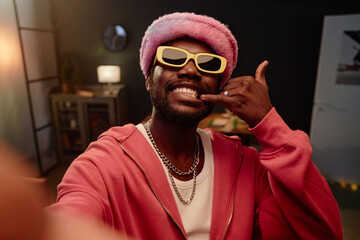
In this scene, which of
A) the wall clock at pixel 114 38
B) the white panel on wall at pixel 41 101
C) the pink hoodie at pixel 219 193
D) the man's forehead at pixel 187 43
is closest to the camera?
the pink hoodie at pixel 219 193

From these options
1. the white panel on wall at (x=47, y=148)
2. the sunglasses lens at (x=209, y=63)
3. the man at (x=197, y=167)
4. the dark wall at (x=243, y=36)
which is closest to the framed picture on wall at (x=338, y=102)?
the dark wall at (x=243, y=36)

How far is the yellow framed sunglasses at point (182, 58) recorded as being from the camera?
100 centimetres

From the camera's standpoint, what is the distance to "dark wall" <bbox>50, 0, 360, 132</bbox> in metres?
3.85

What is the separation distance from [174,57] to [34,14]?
166 inches

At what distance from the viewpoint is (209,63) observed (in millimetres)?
1024

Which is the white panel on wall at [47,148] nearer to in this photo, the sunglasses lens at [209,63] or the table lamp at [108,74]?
the table lamp at [108,74]

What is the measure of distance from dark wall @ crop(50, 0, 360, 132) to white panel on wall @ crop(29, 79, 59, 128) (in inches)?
26.7

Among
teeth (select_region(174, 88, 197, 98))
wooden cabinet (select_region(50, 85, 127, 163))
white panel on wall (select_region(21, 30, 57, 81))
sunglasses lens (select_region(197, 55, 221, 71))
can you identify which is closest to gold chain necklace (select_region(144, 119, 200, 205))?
teeth (select_region(174, 88, 197, 98))

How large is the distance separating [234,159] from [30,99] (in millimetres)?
3863

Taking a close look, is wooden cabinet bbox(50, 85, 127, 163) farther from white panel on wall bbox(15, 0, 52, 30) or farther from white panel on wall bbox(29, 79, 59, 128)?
white panel on wall bbox(15, 0, 52, 30)

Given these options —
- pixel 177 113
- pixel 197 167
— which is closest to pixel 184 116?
pixel 177 113

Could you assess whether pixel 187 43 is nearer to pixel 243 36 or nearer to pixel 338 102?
pixel 243 36

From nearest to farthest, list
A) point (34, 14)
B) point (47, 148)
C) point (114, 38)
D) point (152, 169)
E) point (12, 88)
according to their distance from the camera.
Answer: point (152, 169)
point (12, 88)
point (34, 14)
point (47, 148)
point (114, 38)

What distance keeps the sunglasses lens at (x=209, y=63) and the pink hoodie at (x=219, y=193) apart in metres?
0.31
